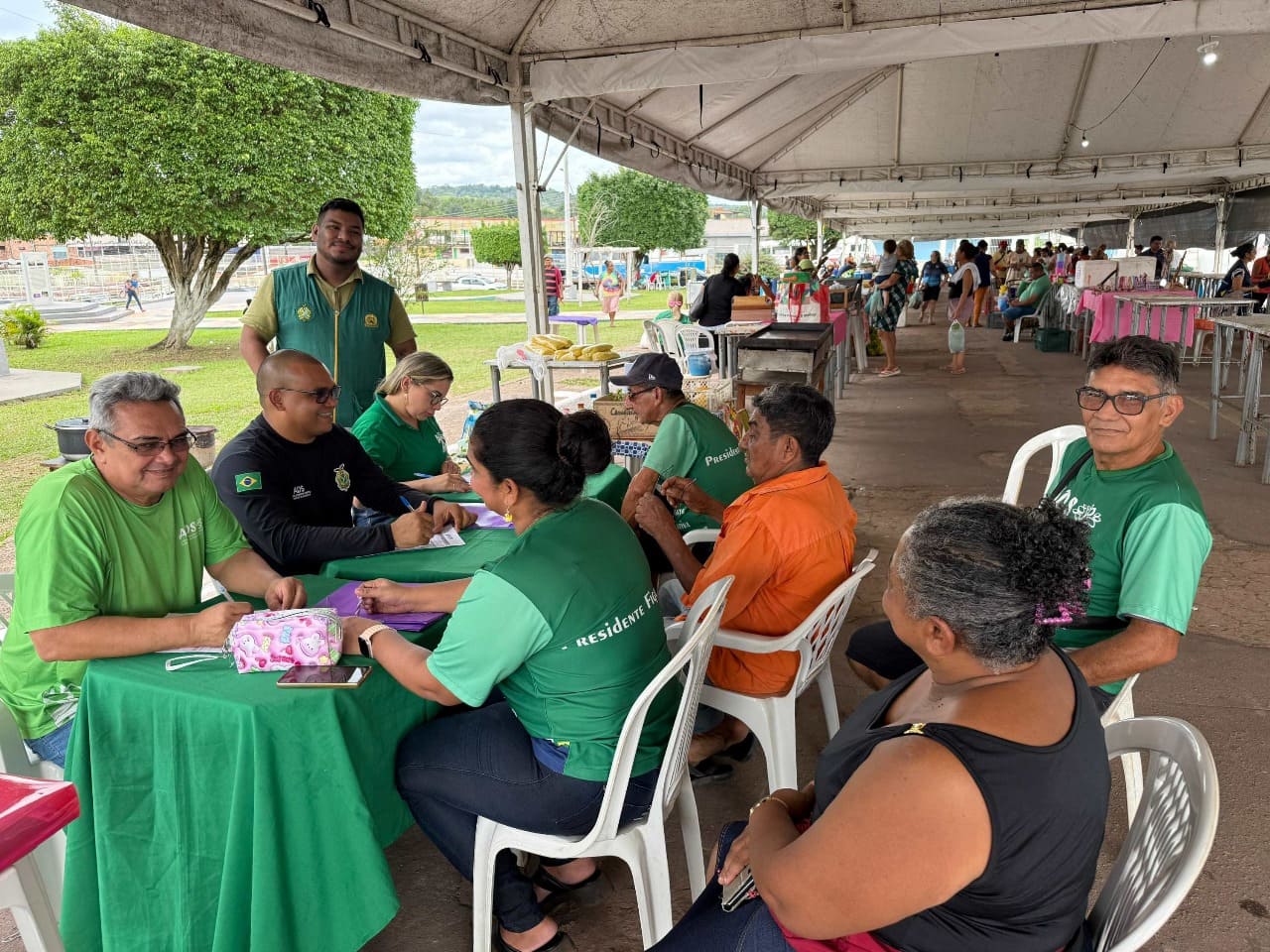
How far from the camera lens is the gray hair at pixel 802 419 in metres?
→ 2.54

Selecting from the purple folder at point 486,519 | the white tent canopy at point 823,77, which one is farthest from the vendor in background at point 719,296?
the purple folder at point 486,519

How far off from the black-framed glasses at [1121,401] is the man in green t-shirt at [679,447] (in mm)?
1410

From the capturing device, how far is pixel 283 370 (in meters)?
2.60

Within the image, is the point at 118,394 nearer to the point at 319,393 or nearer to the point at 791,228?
the point at 319,393

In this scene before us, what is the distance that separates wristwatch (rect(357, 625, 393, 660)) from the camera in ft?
5.97

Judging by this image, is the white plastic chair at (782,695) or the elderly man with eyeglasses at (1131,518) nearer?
the elderly man with eyeglasses at (1131,518)

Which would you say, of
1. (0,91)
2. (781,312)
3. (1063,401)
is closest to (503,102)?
(781,312)

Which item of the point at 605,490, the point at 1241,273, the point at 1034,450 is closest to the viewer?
the point at 1034,450

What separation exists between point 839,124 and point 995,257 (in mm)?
12430

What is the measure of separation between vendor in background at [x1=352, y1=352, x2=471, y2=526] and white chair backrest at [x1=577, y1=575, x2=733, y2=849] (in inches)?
64.8

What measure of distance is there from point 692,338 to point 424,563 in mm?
6425

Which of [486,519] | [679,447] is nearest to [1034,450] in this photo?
[679,447]

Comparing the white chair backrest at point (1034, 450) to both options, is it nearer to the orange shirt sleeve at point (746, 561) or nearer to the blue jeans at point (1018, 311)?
the orange shirt sleeve at point (746, 561)

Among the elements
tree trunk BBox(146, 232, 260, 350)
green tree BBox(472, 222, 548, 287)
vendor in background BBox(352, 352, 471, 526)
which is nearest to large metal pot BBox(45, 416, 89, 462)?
vendor in background BBox(352, 352, 471, 526)
